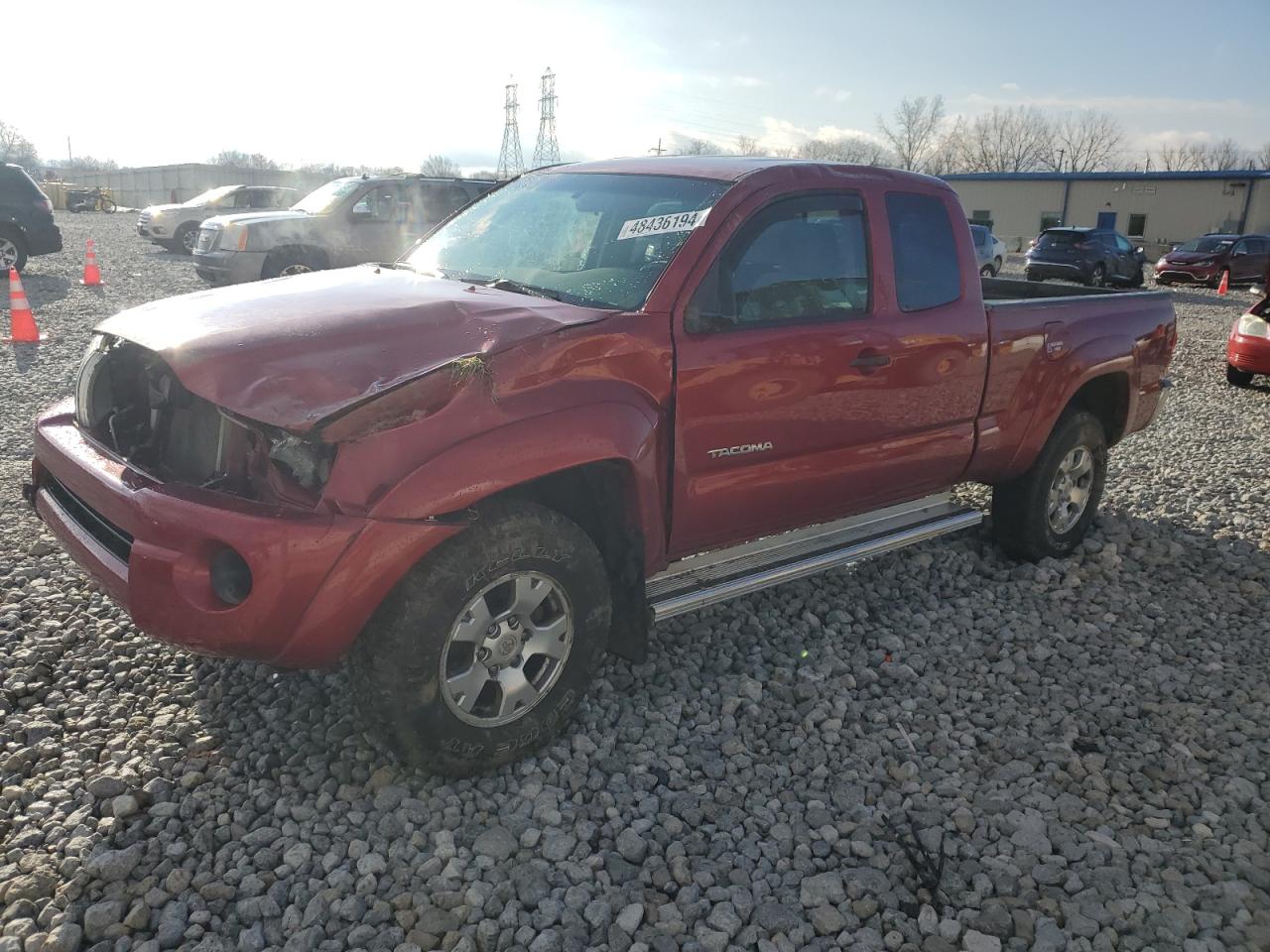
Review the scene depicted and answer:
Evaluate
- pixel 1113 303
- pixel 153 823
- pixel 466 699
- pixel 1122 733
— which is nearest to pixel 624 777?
pixel 466 699

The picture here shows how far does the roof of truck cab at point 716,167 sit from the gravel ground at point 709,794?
1982mm

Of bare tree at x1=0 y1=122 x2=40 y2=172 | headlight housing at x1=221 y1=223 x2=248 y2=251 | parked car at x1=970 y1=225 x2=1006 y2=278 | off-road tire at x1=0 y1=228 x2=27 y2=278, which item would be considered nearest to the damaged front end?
headlight housing at x1=221 y1=223 x2=248 y2=251

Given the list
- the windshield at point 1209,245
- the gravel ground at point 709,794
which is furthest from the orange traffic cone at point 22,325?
the windshield at point 1209,245

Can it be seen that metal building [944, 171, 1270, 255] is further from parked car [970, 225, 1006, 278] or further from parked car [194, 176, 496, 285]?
parked car [194, 176, 496, 285]

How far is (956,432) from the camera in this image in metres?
4.54

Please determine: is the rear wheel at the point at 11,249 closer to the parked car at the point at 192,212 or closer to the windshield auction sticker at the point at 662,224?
the parked car at the point at 192,212

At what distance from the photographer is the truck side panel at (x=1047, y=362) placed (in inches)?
184

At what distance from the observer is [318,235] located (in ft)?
41.6

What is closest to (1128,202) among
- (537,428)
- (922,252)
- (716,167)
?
(922,252)

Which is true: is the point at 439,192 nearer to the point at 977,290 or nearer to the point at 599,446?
the point at 977,290

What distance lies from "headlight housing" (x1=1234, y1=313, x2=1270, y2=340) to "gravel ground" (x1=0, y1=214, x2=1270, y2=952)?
7.24 metres

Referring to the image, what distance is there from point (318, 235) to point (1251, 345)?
1118cm

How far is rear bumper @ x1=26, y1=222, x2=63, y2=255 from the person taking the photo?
14.4 metres

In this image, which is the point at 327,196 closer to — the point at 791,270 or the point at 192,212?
the point at 192,212
